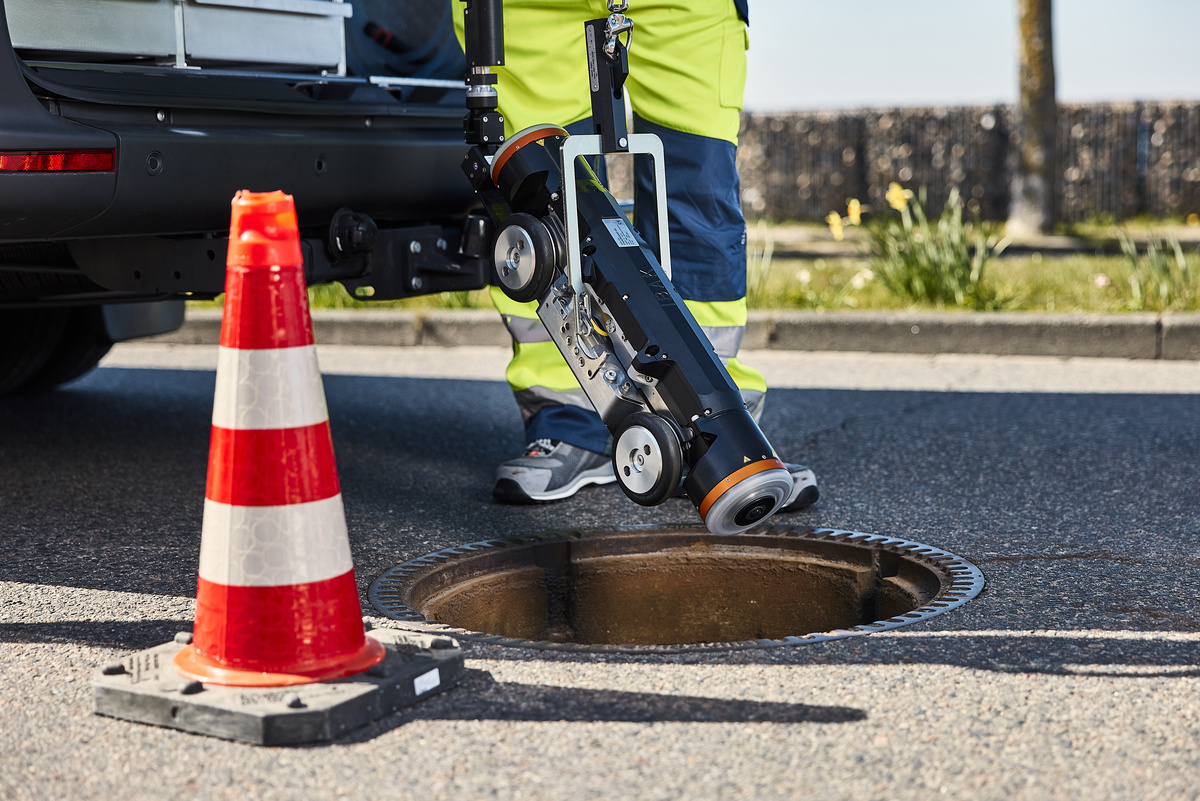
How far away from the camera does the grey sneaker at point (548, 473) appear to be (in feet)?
11.1

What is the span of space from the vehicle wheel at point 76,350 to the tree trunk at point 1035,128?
8418 millimetres

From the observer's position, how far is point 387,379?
5406 mm

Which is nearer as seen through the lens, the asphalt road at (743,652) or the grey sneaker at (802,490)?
the asphalt road at (743,652)

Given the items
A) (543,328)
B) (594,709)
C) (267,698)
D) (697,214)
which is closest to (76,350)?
(543,328)

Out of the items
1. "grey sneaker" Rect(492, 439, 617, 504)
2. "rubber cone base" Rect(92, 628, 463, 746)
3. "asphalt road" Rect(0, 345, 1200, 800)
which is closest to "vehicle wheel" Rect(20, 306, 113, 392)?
"asphalt road" Rect(0, 345, 1200, 800)

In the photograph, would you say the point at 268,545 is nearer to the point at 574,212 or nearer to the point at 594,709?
the point at 594,709

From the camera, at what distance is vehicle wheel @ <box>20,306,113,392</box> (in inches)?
184

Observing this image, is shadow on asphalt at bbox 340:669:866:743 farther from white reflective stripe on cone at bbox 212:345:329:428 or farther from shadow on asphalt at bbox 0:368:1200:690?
white reflective stripe on cone at bbox 212:345:329:428

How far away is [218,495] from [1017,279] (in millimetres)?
5560

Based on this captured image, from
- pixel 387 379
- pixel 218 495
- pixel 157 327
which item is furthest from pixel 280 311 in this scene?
pixel 387 379

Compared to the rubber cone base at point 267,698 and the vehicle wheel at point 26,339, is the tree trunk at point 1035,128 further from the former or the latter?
the rubber cone base at point 267,698

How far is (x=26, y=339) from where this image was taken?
185 inches

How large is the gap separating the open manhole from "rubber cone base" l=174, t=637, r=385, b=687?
717mm

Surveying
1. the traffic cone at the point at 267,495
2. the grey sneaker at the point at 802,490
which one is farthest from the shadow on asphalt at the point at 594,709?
the grey sneaker at the point at 802,490
